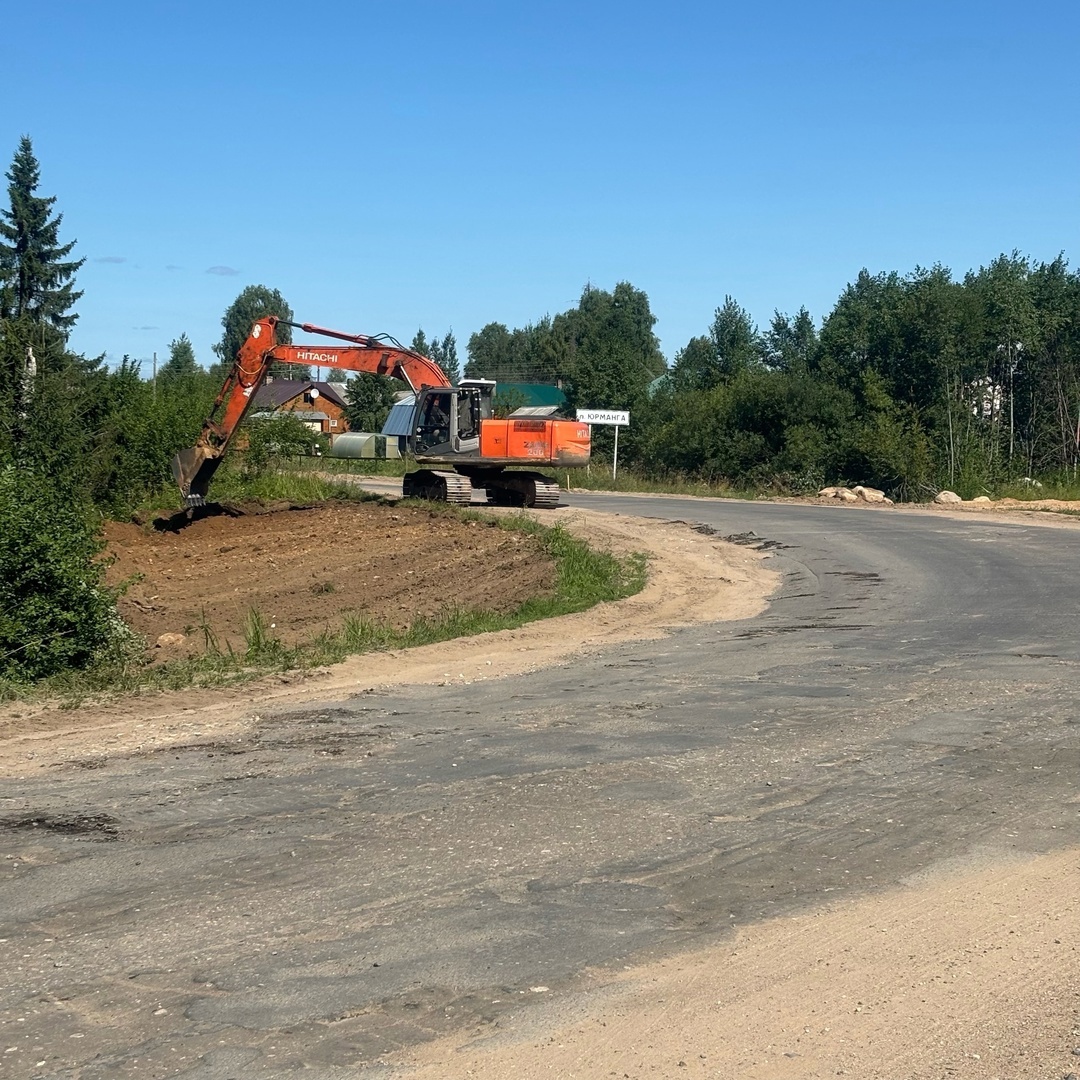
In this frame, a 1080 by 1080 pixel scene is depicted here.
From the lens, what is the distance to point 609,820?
23.8ft

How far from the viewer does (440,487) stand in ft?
105

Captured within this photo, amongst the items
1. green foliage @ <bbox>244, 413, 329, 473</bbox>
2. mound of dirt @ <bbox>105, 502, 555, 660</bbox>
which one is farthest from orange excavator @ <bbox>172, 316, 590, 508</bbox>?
green foliage @ <bbox>244, 413, 329, 473</bbox>

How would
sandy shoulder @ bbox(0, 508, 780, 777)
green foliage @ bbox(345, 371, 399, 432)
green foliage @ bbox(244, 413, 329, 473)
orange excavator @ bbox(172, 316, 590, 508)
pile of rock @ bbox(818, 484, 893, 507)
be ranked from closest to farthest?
sandy shoulder @ bbox(0, 508, 780, 777) < orange excavator @ bbox(172, 316, 590, 508) < green foliage @ bbox(244, 413, 329, 473) < pile of rock @ bbox(818, 484, 893, 507) < green foliage @ bbox(345, 371, 399, 432)

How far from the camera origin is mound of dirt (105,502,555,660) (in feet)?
63.5

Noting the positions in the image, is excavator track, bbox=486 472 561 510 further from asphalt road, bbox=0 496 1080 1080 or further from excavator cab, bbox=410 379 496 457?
asphalt road, bbox=0 496 1080 1080

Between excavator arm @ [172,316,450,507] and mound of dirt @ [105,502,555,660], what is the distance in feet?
4.63

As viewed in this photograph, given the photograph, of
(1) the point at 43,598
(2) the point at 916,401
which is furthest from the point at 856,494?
(1) the point at 43,598

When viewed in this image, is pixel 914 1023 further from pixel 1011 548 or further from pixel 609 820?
pixel 1011 548

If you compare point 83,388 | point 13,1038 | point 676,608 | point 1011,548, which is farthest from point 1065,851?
point 83,388

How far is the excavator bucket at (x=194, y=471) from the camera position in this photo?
93.8 feet

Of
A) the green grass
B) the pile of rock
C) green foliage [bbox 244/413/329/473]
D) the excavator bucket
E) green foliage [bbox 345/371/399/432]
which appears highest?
green foliage [bbox 345/371/399/432]

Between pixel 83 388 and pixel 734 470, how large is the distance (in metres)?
26.4

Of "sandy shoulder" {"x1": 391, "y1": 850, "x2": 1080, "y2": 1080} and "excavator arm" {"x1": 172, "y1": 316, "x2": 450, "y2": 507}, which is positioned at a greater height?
"excavator arm" {"x1": 172, "y1": 316, "x2": 450, "y2": 507}

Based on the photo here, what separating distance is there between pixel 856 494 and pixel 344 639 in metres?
27.6
